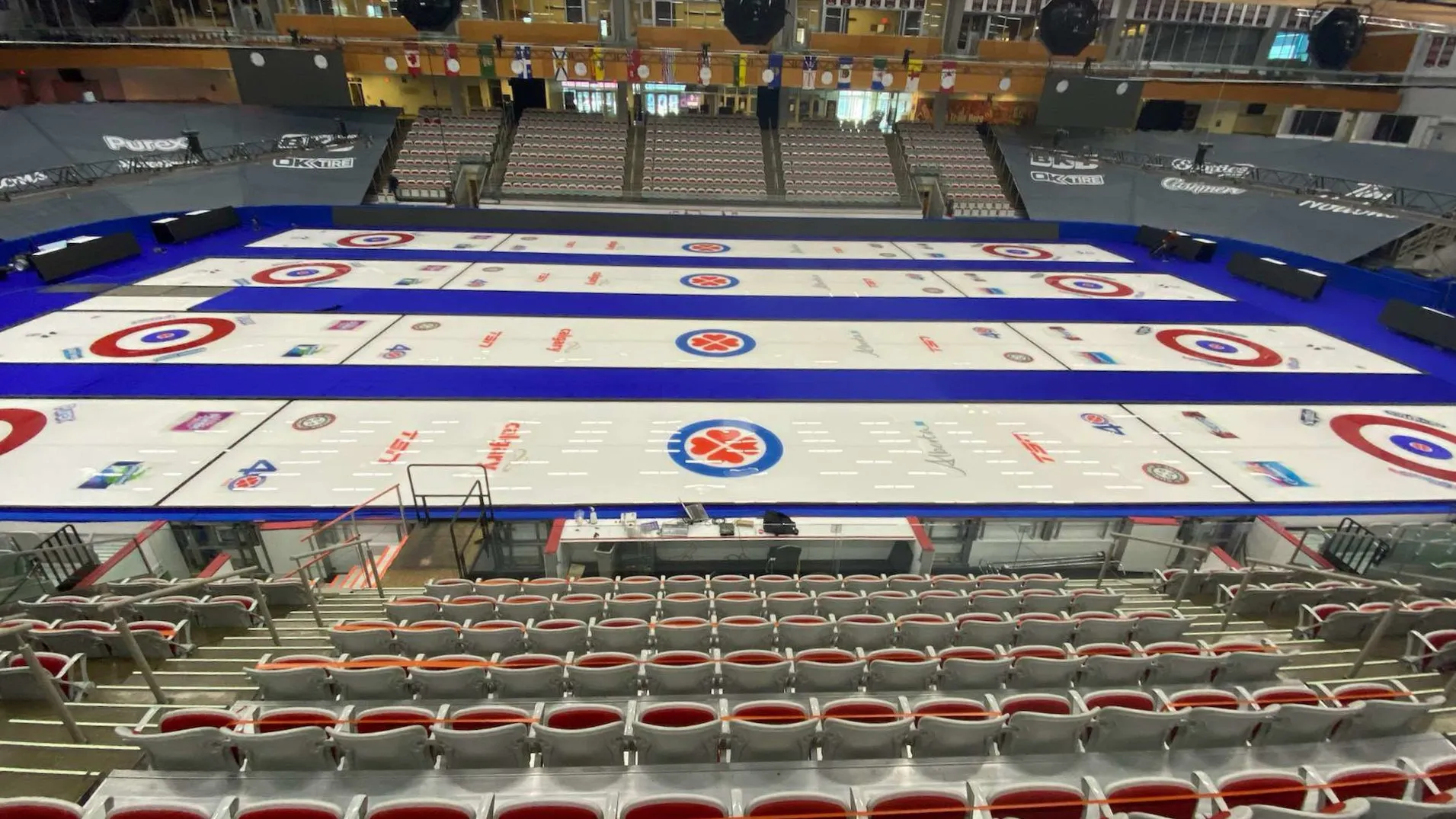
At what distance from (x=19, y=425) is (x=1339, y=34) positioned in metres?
37.7

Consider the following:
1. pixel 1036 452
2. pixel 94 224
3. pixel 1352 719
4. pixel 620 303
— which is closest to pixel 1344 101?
pixel 1036 452

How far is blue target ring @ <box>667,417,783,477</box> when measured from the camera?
11000 millimetres

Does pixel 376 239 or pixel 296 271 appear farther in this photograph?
pixel 376 239

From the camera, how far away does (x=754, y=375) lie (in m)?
14.5

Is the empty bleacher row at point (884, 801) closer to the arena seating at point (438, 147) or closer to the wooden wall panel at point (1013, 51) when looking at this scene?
the arena seating at point (438, 147)

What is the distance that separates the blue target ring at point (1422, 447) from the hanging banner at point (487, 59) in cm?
3079

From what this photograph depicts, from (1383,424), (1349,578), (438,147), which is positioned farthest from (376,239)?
(1383,424)

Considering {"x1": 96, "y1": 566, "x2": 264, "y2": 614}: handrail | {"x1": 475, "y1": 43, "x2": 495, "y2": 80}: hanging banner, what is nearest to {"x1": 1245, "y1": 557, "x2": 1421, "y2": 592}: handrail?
{"x1": 96, "y1": 566, "x2": 264, "y2": 614}: handrail

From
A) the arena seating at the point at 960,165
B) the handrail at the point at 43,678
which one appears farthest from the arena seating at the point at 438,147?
the handrail at the point at 43,678

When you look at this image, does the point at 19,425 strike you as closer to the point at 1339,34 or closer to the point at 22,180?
the point at 22,180

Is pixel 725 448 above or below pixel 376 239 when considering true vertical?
below

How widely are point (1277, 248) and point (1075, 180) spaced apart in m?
9.10

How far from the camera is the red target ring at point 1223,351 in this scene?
1581 cm

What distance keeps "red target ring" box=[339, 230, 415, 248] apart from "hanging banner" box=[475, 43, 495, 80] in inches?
321
